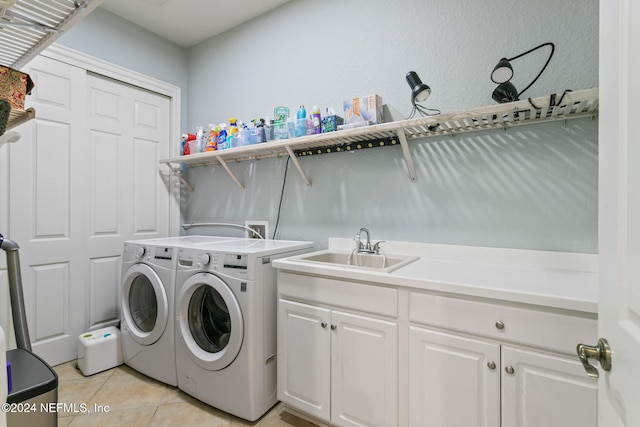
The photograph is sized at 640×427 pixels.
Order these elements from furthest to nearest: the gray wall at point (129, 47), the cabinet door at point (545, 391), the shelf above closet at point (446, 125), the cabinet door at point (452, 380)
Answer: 1. the gray wall at point (129, 47)
2. the shelf above closet at point (446, 125)
3. the cabinet door at point (452, 380)
4. the cabinet door at point (545, 391)

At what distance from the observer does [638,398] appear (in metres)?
0.47

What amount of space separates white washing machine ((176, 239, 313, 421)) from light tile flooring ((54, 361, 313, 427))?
0.06m

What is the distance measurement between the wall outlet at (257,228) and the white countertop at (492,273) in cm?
83

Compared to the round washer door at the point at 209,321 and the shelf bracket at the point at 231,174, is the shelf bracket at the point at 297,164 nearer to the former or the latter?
the shelf bracket at the point at 231,174

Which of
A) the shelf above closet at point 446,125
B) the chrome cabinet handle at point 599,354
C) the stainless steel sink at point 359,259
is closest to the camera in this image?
the chrome cabinet handle at point 599,354

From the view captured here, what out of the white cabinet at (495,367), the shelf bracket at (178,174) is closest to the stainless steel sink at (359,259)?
the white cabinet at (495,367)

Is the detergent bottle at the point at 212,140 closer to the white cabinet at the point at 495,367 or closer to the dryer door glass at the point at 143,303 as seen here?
the dryer door glass at the point at 143,303

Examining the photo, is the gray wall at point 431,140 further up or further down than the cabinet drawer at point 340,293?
further up

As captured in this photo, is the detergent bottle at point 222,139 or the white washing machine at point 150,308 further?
the detergent bottle at point 222,139

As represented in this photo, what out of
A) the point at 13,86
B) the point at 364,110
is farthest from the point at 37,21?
the point at 364,110

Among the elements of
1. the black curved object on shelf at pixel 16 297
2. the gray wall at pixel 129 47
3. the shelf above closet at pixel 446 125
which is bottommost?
the black curved object on shelf at pixel 16 297

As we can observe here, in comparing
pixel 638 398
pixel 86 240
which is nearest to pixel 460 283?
pixel 638 398

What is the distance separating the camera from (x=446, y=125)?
1612 mm

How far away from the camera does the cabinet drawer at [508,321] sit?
100 cm
